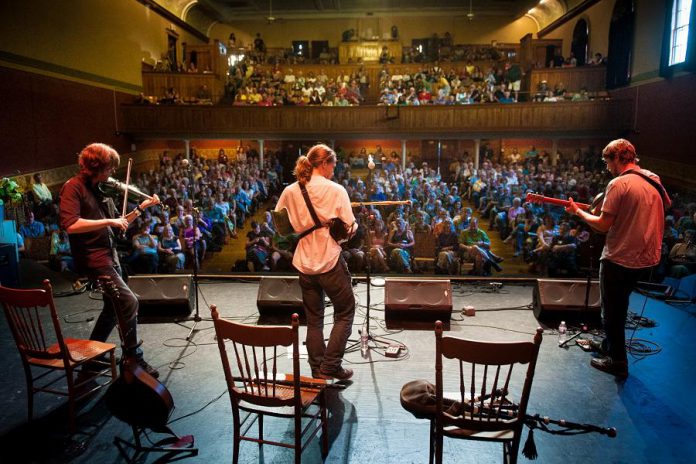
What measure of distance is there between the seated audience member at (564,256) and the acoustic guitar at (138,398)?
19.0ft

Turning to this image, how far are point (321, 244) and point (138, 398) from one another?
1.37m

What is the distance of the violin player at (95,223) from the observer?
3.25m

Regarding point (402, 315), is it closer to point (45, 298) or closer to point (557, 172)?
point (45, 298)

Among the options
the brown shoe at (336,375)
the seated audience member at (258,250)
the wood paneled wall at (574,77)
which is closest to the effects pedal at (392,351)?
the brown shoe at (336,375)

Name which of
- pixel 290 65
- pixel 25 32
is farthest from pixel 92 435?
pixel 290 65

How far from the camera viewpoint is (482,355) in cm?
216

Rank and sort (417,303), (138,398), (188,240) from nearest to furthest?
(138,398) → (417,303) → (188,240)

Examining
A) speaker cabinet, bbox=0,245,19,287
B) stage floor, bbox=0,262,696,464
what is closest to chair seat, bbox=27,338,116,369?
stage floor, bbox=0,262,696,464

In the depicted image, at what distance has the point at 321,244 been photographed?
3273mm

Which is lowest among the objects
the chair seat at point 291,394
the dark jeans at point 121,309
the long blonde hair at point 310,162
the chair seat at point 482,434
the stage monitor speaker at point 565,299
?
the stage monitor speaker at point 565,299

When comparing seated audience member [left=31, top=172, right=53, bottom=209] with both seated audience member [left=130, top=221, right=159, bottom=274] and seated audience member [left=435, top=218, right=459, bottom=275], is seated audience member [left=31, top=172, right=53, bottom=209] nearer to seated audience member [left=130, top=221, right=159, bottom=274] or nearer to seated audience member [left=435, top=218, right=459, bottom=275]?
seated audience member [left=130, top=221, right=159, bottom=274]

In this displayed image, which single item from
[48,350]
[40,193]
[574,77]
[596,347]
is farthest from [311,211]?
[574,77]

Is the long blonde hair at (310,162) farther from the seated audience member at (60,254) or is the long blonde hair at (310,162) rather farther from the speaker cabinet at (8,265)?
the seated audience member at (60,254)

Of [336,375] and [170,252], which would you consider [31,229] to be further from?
[336,375]
